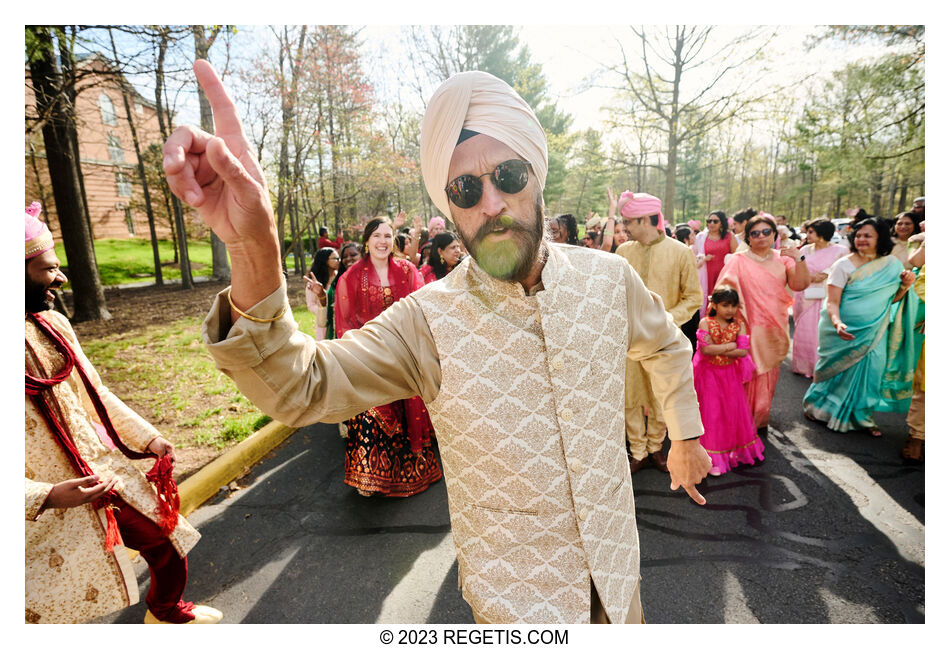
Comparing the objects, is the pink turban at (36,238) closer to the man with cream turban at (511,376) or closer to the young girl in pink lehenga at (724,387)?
the man with cream turban at (511,376)

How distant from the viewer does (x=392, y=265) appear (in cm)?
403

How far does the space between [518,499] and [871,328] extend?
4492mm

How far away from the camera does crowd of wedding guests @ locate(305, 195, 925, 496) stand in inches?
144

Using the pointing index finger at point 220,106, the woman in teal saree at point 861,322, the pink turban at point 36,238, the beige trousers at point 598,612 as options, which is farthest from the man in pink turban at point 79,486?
the woman in teal saree at point 861,322

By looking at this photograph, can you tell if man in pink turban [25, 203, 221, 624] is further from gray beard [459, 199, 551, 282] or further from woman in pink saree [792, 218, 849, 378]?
woman in pink saree [792, 218, 849, 378]

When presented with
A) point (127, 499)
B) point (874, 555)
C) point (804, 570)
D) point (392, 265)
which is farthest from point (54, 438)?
point (874, 555)

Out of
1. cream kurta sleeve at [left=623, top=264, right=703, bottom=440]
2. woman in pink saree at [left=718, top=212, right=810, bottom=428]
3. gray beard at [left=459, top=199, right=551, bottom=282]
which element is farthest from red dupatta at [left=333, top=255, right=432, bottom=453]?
woman in pink saree at [left=718, top=212, right=810, bottom=428]

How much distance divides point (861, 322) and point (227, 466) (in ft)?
18.0

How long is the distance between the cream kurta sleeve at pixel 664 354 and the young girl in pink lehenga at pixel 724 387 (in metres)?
2.42

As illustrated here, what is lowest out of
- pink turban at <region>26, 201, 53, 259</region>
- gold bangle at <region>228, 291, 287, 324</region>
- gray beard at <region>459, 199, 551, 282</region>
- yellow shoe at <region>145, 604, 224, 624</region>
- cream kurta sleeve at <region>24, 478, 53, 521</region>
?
yellow shoe at <region>145, 604, 224, 624</region>

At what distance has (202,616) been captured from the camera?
7.72 feet

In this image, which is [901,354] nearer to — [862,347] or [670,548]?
[862,347]

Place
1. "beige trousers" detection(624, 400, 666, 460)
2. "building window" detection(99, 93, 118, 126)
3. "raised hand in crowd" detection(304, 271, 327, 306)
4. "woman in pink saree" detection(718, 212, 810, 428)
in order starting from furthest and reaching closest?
1. "building window" detection(99, 93, 118, 126)
2. "raised hand in crowd" detection(304, 271, 327, 306)
3. "woman in pink saree" detection(718, 212, 810, 428)
4. "beige trousers" detection(624, 400, 666, 460)

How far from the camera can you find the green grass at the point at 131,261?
17500mm
